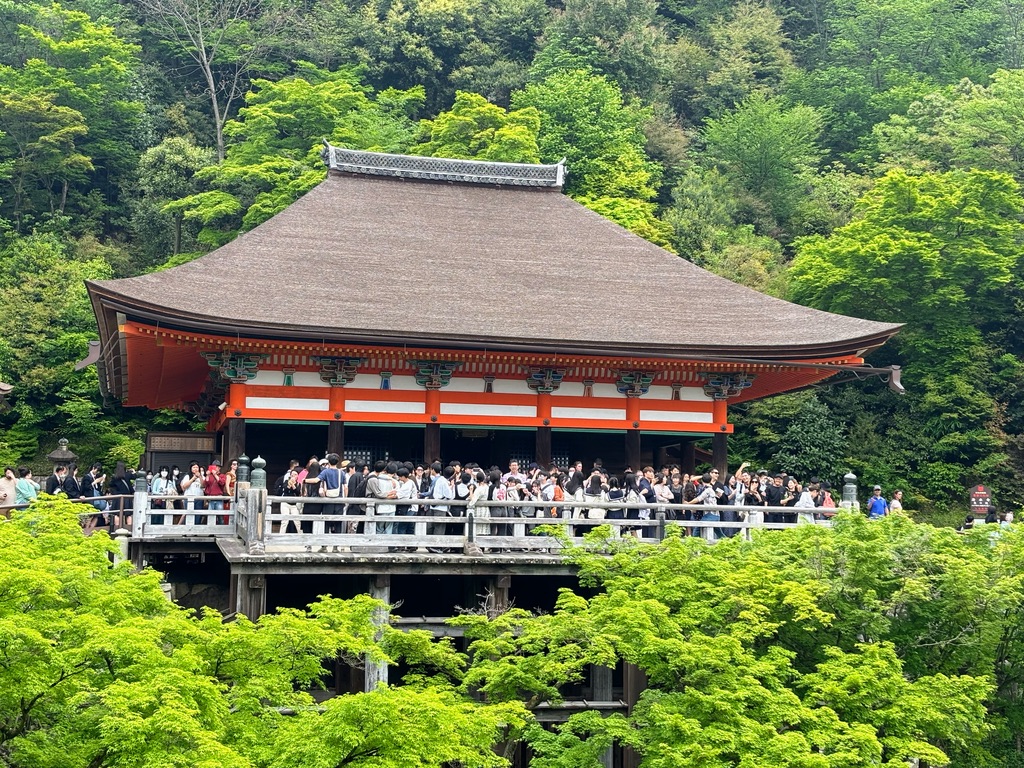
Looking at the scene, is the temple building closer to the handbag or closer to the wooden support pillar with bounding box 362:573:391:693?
the handbag

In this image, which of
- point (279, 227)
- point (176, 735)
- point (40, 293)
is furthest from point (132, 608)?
point (40, 293)

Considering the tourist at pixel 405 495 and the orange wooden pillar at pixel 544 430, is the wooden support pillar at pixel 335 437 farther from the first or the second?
the tourist at pixel 405 495

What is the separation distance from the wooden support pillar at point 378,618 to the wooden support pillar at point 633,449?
789cm

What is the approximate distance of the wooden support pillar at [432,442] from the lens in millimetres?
24141

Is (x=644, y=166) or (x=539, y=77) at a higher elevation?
(x=539, y=77)

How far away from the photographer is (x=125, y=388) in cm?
2844

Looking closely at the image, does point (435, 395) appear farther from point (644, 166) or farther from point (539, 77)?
→ point (539, 77)

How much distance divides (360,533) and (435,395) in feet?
19.1

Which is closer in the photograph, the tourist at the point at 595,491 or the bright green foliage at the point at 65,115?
the tourist at the point at 595,491

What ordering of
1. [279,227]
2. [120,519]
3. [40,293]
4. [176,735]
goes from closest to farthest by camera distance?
[176,735] < [120,519] < [279,227] < [40,293]

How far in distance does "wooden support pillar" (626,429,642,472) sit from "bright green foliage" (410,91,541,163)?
1901 cm

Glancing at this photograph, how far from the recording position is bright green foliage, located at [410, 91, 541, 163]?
42.6 m

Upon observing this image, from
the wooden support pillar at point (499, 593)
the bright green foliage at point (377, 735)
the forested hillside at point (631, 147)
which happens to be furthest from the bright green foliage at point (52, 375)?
the bright green foliage at point (377, 735)

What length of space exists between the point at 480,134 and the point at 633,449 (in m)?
20.9
